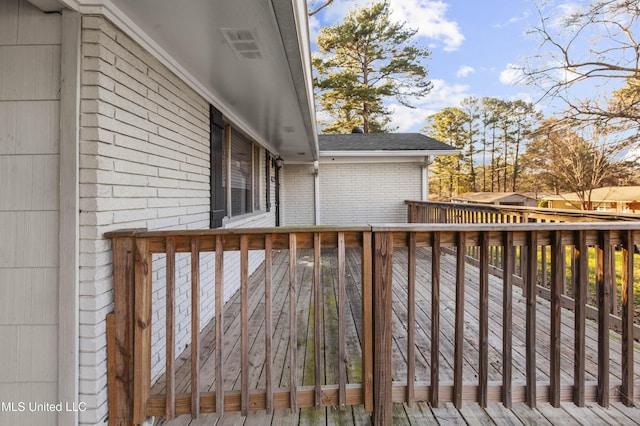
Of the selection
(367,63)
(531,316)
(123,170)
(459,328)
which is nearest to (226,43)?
(123,170)

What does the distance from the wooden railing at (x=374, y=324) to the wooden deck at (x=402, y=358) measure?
17 cm

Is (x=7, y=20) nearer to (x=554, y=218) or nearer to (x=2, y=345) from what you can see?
(x=2, y=345)

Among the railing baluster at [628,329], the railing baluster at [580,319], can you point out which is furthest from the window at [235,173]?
the railing baluster at [628,329]

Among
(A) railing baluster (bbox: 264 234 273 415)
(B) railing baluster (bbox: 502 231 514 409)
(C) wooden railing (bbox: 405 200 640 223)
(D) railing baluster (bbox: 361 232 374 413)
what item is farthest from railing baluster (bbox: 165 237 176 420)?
(C) wooden railing (bbox: 405 200 640 223)

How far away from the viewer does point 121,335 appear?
5.57 ft

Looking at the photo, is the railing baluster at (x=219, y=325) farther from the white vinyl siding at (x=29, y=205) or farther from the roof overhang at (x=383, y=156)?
the roof overhang at (x=383, y=156)

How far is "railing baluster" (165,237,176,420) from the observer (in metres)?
1.67

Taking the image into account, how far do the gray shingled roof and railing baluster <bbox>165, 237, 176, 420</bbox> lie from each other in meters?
6.41

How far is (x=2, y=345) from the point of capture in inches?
64.1

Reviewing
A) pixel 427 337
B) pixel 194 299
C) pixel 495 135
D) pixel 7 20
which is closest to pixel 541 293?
pixel 427 337

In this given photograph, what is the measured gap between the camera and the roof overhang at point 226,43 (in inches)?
66.2

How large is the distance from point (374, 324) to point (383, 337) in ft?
0.27

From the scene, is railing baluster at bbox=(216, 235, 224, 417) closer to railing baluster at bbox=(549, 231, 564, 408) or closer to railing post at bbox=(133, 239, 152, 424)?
railing post at bbox=(133, 239, 152, 424)

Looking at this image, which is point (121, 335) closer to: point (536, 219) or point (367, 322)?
point (367, 322)
